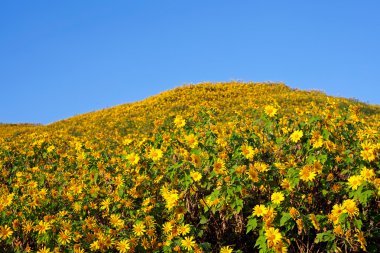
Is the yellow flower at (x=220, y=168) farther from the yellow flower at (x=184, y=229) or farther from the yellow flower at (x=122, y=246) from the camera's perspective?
the yellow flower at (x=122, y=246)

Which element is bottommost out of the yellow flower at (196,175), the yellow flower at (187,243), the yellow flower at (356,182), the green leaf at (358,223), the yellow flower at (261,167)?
the yellow flower at (187,243)

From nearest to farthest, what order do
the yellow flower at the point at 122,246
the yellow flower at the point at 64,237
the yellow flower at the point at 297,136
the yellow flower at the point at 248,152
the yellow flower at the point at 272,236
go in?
the yellow flower at the point at 272,236 < the yellow flower at the point at 122,246 < the yellow flower at the point at 64,237 < the yellow flower at the point at 248,152 < the yellow flower at the point at 297,136

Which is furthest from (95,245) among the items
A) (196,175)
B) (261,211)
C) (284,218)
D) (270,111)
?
(270,111)

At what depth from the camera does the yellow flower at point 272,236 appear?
170 inches

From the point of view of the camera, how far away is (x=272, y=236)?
4.34 meters

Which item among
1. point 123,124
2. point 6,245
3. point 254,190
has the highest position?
point 123,124

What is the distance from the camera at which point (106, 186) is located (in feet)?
21.8

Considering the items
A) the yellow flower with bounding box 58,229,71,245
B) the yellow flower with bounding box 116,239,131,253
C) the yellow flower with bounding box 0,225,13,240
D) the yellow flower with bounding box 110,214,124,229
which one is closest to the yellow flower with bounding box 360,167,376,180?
the yellow flower with bounding box 116,239,131,253

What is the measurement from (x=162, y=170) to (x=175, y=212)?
1.48m

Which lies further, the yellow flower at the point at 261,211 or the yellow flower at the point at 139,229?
the yellow flower at the point at 139,229

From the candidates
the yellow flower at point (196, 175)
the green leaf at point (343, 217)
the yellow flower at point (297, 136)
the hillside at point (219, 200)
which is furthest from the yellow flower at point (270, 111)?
the green leaf at point (343, 217)

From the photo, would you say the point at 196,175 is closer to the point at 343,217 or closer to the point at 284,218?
the point at 284,218

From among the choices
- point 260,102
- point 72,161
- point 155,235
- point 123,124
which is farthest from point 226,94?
point 155,235

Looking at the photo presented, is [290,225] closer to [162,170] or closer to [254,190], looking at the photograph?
[254,190]
